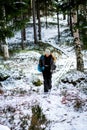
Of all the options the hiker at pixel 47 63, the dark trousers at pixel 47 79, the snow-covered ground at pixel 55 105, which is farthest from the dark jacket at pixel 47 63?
the snow-covered ground at pixel 55 105

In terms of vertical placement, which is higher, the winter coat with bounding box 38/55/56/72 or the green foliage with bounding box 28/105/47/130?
the winter coat with bounding box 38/55/56/72

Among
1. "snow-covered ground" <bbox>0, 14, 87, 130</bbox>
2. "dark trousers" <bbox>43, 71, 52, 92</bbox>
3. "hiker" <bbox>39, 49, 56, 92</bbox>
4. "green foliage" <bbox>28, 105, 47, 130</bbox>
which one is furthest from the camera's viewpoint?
"dark trousers" <bbox>43, 71, 52, 92</bbox>

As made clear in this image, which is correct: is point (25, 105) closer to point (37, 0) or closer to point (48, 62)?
point (48, 62)

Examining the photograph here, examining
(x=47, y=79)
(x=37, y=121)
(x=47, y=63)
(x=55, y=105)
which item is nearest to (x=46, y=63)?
(x=47, y=63)

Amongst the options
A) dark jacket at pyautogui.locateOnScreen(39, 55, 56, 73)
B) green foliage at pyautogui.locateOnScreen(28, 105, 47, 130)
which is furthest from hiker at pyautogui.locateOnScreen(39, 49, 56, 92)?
green foliage at pyautogui.locateOnScreen(28, 105, 47, 130)

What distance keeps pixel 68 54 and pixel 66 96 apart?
21.9 meters

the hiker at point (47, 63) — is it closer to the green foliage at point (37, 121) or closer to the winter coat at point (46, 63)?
the winter coat at point (46, 63)

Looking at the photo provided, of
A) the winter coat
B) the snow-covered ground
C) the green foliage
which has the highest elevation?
the winter coat

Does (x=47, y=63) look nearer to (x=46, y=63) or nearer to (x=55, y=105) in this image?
(x=46, y=63)

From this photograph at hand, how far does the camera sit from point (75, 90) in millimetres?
12422

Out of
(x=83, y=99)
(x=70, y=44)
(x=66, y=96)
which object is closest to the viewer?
(x=83, y=99)

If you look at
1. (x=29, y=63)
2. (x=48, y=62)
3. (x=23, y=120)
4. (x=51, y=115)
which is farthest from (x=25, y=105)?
(x=29, y=63)

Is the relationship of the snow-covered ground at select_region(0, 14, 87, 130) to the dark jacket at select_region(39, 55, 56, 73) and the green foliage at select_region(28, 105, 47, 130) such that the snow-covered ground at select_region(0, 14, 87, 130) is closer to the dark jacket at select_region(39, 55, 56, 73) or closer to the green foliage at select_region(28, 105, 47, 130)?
the green foliage at select_region(28, 105, 47, 130)

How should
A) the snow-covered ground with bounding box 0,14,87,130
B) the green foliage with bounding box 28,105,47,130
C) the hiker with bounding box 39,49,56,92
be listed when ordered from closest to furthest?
the green foliage with bounding box 28,105,47,130 → the snow-covered ground with bounding box 0,14,87,130 → the hiker with bounding box 39,49,56,92
